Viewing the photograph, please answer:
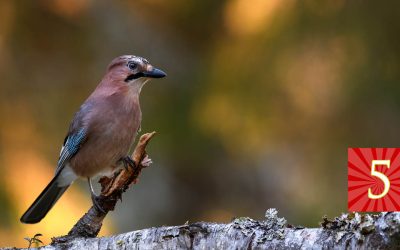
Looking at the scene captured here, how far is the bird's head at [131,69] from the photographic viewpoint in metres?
3.23

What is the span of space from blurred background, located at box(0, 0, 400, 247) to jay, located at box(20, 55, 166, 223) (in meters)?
1.12

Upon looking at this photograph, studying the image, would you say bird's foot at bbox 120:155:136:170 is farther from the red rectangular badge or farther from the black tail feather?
the red rectangular badge

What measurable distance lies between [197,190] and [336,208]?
1.43 meters

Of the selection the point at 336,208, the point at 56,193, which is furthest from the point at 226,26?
the point at 56,193

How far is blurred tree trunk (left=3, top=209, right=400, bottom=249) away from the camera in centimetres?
216

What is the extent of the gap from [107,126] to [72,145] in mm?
219

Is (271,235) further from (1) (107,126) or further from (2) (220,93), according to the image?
(2) (220,93)

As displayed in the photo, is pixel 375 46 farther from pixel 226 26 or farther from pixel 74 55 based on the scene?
pixel 74 55

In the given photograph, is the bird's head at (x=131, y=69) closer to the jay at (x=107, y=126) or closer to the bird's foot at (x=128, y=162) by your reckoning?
the jay at (x=107, y=126)

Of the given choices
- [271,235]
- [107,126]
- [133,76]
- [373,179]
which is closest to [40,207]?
[107,126]

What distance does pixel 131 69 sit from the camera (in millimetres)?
3248

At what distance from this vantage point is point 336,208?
4535 millimetres

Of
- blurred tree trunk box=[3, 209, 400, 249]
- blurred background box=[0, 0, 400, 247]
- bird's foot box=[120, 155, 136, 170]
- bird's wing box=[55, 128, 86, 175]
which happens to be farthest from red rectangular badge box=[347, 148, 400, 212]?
blurred background box=[0, 0, 400, 247]

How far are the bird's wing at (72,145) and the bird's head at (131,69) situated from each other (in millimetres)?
305
